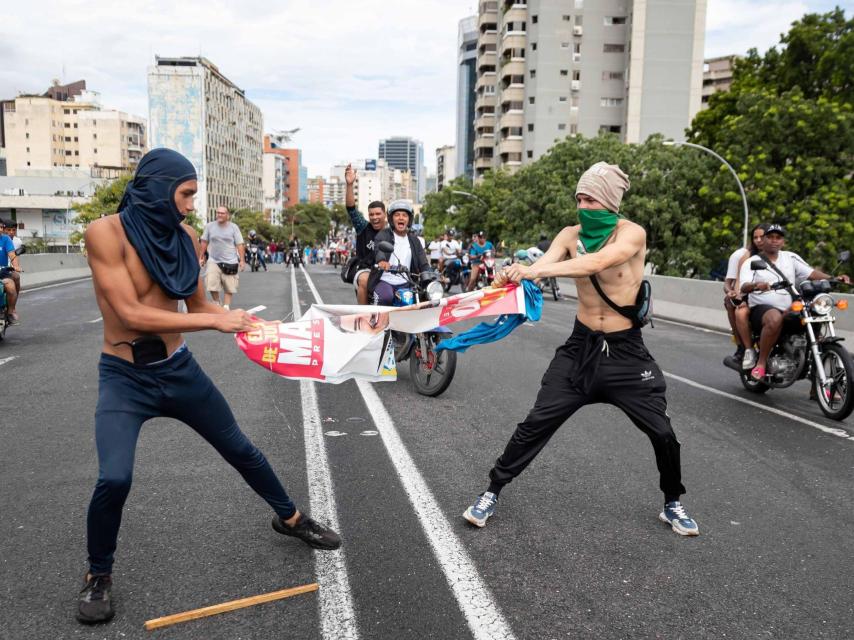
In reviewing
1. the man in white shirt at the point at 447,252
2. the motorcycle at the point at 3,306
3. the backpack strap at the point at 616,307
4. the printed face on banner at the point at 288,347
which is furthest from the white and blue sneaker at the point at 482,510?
the man in white shirt at the point at 447,252

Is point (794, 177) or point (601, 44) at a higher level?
point (601, 44)

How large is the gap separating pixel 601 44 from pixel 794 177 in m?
55.4

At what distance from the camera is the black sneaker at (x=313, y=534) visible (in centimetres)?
382

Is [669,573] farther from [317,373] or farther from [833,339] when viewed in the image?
[833,339]

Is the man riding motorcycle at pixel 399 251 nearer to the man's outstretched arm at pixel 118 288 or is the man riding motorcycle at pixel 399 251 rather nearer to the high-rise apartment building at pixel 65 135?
the man's outstretched arm at pixel 118 288

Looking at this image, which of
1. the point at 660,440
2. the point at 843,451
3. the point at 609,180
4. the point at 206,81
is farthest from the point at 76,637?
the point at 206,81

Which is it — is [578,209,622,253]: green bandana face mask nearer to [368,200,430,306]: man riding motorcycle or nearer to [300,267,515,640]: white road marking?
[300,267,515,640]: white road marking

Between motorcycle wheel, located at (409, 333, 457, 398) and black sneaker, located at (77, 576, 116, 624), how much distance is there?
15.3ft

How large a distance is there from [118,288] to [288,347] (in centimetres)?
99

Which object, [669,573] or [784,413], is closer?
[669,573]

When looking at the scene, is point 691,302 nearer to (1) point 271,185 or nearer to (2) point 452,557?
(2) point 452,557

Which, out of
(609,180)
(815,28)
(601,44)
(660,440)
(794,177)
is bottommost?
(660,440)

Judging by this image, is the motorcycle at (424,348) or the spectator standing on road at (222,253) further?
the spectator standing on road at (222,253)

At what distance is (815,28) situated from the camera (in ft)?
114
